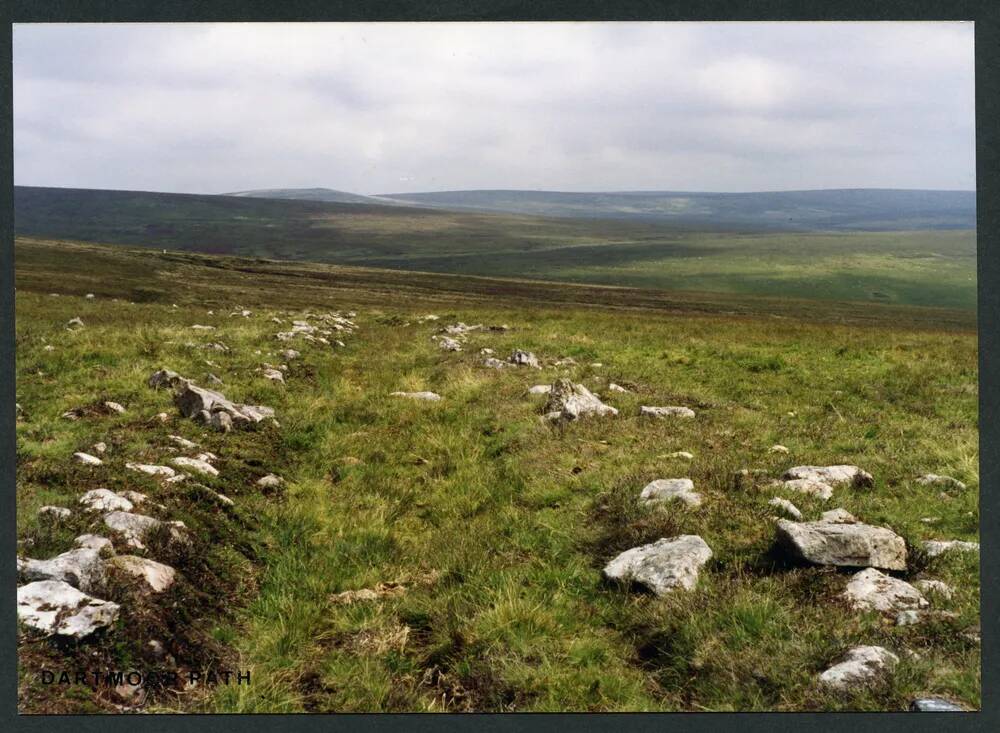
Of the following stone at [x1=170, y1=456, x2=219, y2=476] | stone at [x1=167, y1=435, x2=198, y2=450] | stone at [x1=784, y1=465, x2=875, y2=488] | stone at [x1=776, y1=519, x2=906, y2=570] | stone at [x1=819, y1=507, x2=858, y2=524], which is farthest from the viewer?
stone at [x1=167, y1=435, x2=198, y2=450]

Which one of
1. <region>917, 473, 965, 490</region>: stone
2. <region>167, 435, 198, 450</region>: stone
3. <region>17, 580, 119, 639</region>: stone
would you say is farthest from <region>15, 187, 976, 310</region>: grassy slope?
<region>17, 580, 119, 639</region>: stone

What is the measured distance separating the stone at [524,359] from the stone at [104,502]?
9.30 meters

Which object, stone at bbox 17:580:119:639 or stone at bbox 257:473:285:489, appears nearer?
stone at bbox 17:580:119:639

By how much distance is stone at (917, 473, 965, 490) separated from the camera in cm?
619

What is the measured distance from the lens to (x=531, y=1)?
5164mm

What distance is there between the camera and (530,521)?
20.8ft

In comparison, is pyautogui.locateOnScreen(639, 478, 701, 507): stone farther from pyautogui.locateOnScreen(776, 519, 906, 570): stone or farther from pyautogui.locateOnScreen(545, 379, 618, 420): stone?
pyautogui.locateOnScreen(545, 379, 618, 420): stone

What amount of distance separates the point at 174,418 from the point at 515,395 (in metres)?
5.37

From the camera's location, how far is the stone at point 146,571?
454 cm

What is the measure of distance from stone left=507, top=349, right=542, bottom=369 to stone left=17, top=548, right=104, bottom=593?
10015 millimetres

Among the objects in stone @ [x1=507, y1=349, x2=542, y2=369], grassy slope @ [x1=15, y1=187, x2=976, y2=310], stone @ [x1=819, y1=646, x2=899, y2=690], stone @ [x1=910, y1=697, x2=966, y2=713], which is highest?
grassy slope @ [x1=15, y1=187, x2=976, y2=310]

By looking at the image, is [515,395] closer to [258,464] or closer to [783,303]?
[258,464]

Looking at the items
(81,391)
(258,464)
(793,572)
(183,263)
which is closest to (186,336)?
(81,391)

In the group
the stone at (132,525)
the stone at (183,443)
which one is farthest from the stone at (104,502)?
the stone at (183,443)
